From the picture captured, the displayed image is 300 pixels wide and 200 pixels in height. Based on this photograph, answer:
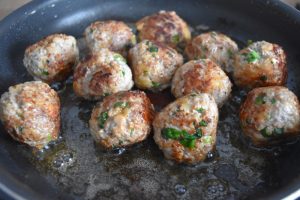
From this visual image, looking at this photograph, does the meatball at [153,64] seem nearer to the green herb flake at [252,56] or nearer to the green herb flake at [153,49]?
the green herb flake at [153,49]

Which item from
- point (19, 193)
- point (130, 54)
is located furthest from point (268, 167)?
point (19, 193)

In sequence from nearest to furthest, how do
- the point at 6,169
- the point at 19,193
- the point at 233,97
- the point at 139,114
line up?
the point at 19,193, the point at 6,169, the point at 139,114, the point at 233,97

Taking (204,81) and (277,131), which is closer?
(277,131)

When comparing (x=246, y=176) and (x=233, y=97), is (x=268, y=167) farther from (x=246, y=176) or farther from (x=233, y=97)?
(x=233, y=97)

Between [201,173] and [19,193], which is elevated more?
[19,193]

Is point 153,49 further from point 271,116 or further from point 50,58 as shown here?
point 271,116

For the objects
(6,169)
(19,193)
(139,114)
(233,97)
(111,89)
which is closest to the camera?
(19,193)

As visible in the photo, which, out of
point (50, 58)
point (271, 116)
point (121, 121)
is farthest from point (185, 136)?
point (50, 58)

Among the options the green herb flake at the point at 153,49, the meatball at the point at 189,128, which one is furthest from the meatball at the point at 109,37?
the meatball at the point at 189,128

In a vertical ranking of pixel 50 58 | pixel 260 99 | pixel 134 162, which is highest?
pixel 50 58
